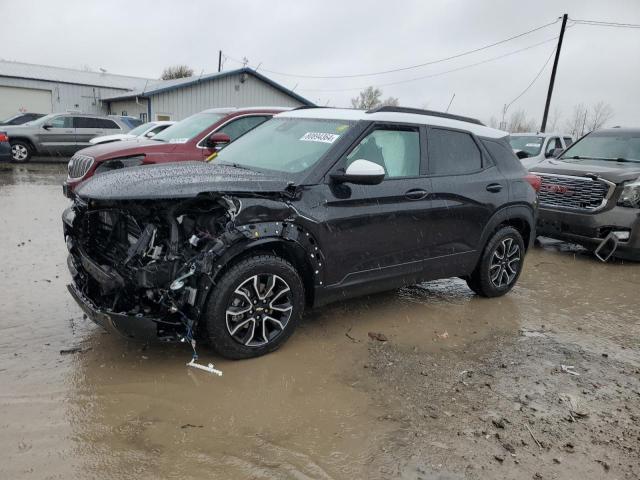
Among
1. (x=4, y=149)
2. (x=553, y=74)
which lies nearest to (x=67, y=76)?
(x=4, y=149)

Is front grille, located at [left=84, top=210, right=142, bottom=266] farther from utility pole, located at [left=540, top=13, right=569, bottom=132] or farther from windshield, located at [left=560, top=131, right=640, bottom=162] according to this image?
utility pole, located at [left=540, top=13, right=569, bottom=132]

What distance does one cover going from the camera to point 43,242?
6625 millimetres

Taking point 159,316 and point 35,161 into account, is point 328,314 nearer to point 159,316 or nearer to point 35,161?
point 159,316

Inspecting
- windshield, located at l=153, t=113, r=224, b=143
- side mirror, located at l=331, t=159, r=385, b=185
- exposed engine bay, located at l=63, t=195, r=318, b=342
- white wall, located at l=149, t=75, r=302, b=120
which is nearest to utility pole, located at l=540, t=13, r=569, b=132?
white wall, located at l=149, t=75, r=302, b=120

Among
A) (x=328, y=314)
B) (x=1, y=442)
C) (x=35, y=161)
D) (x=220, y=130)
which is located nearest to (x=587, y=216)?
(x=328, y=314)

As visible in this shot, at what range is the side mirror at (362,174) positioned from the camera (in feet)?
12.7

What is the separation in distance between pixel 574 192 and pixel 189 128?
6230mm

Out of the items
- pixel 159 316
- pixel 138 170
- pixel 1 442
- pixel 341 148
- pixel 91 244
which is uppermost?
pixel 341 148

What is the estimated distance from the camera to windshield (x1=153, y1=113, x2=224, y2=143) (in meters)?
8.02

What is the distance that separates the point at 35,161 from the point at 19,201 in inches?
371

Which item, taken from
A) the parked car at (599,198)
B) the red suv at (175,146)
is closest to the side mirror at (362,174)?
the red suv at (175,146)

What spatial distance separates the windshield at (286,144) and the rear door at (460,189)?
1062 mm

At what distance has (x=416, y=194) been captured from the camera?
14.8 ft

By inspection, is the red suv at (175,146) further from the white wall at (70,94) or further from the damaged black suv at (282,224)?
the white wall at (70,94)
